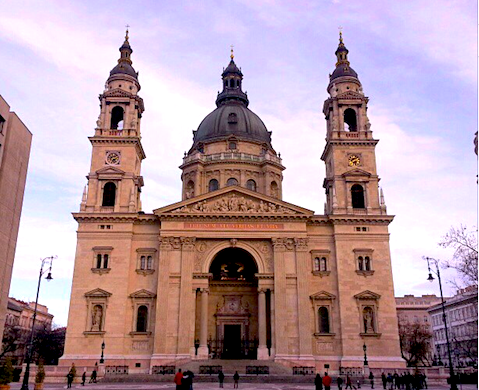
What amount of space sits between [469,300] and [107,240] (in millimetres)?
55708

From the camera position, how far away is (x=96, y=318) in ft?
141

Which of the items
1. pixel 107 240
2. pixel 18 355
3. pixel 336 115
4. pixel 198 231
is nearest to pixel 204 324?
pixel 198 231

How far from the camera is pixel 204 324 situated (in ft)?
141

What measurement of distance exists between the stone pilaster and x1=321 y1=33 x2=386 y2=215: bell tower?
14.0m

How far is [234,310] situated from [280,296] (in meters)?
6.60

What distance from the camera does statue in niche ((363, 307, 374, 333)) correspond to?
43.0 meters

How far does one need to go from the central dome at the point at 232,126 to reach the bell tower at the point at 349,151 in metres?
10.5

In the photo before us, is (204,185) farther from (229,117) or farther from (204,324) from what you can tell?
(204,324)

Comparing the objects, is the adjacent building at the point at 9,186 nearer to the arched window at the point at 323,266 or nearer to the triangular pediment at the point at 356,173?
the arched window at the point at 323,266

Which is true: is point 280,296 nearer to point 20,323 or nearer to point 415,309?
point 20,323

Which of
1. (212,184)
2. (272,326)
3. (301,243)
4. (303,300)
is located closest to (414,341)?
(303,300)

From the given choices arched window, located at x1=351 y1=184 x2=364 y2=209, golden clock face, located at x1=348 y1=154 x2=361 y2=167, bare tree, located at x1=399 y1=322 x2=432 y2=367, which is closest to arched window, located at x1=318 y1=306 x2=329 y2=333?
arched window, located at x1=351 y1=184 x2=364 y2=209

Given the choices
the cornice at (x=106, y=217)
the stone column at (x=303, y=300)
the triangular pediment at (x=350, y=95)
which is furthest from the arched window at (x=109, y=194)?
the triangular pediment at (x=350, y=95)

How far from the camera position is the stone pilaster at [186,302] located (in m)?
41.5
